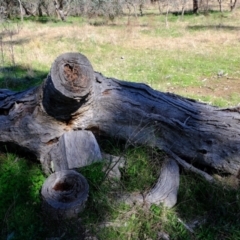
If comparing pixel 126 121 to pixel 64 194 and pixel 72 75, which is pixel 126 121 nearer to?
pixel 72 75

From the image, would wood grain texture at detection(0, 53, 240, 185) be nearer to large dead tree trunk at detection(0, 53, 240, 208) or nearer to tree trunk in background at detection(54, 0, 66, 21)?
large dead tree trunk at detection(0, 53, 240, 208)

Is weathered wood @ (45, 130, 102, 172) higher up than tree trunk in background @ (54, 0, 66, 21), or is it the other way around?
weathered wood @ (45, 130, 102, 172)

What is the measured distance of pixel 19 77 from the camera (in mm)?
9016

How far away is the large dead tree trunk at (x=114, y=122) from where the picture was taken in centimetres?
371

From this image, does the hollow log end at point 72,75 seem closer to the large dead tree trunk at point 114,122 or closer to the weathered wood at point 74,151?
the large dead tree trunk at point 114,122

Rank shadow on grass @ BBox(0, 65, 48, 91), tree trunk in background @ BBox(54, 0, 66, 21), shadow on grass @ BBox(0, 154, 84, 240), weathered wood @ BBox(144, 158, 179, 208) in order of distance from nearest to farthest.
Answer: shadow on grass @ BBox(0, 154, 84, 240)
weathered wood @ BBox(144, 158, 179, 208)
shadow on grass @ BBox(0, 65, 48, 91)
tree trunk in background @ BBox(54, 0, 66, 21)

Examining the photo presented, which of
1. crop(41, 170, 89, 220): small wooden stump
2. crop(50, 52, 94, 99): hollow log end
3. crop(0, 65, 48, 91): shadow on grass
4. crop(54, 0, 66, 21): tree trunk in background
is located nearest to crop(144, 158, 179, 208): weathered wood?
crop(41, 170, 89, 220): small wooden stump

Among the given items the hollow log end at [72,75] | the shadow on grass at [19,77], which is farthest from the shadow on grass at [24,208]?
the shadow on grass at [19,77]

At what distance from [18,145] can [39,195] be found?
772 millimetres

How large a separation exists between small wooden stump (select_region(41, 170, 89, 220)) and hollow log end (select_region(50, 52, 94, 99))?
2.70 ft

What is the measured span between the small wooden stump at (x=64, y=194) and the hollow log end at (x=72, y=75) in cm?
82

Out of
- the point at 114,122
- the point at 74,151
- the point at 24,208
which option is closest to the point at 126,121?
the point at 114,122

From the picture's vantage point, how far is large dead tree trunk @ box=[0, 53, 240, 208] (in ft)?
12.2

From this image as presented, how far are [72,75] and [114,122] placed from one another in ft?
2.60
